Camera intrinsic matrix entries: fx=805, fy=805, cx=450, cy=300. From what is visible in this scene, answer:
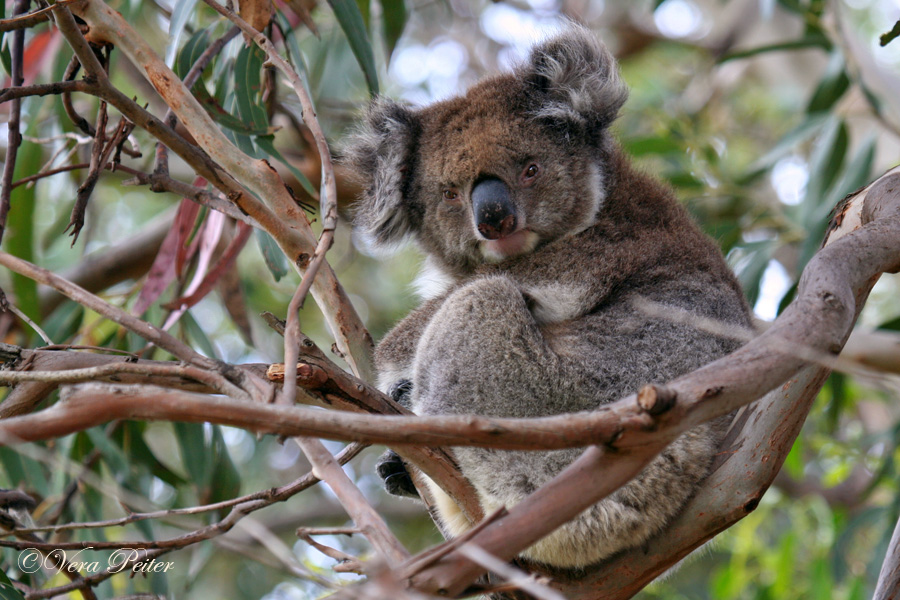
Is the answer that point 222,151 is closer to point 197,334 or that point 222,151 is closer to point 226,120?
point 226,120

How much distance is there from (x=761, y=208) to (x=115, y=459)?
3.63 metres

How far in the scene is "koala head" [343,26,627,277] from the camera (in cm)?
255

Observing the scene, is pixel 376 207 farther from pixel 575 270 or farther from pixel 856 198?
pixel 856 198

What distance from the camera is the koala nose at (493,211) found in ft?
7.92

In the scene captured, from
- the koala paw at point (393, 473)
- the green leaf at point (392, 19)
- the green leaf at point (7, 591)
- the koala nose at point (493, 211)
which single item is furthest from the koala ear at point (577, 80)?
the green leaf at point (7, 591)

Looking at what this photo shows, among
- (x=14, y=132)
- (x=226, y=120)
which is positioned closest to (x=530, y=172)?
(x=226, y=120)

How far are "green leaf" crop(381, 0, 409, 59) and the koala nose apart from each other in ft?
3.85

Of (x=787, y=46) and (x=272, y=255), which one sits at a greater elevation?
(x=787, y=46)

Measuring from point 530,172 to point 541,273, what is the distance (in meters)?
0.36

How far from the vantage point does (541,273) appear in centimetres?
243

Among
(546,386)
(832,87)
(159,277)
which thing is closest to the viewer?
(546,386)

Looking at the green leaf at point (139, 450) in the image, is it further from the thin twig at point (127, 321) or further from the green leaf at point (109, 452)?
the thin twig at point (127, 321)

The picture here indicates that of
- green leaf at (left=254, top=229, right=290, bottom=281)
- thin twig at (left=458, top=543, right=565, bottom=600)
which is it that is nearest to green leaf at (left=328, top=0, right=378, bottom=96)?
green leaf at (left=254, top=229, right=290, bottom=281)

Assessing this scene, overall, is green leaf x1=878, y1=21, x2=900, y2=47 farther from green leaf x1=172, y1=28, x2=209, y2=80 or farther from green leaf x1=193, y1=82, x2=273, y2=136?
green leaf x1=172, y1=28, x2=209, y2=80
